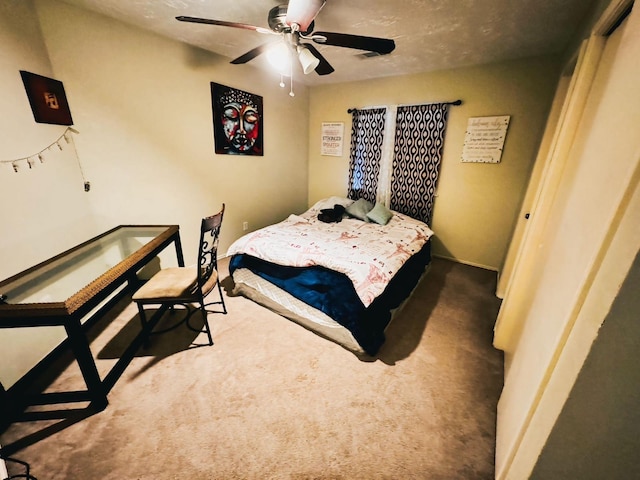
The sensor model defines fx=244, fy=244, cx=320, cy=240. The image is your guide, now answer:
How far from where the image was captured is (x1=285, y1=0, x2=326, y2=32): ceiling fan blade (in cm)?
128

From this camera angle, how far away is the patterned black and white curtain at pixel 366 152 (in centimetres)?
370

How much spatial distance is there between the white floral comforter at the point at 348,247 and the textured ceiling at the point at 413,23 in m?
1.87

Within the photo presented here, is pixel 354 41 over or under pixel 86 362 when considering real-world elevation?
over

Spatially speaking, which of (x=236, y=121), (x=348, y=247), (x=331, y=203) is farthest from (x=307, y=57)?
(x=331, y=203)

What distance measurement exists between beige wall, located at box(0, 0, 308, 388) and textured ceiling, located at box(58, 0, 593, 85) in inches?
10.0

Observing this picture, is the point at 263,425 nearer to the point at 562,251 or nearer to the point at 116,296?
the point at 562,251

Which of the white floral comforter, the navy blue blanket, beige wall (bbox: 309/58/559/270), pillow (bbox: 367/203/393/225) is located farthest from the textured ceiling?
the navy blue blanket

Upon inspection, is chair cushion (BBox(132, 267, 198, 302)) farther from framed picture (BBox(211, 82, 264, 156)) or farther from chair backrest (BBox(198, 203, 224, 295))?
framed picture (BBox(211, 82, 264, 156))

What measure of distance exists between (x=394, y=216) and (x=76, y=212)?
11.1 ft

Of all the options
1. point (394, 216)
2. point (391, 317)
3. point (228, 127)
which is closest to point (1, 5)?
point (228, 127)

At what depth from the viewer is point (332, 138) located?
165 inches

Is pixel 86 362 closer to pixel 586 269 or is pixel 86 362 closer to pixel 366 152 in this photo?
pixel 586 269

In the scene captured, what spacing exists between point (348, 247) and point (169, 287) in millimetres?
1509

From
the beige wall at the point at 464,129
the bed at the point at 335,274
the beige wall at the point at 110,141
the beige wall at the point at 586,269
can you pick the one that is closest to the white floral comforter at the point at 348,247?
the bed at the point at 335,274
